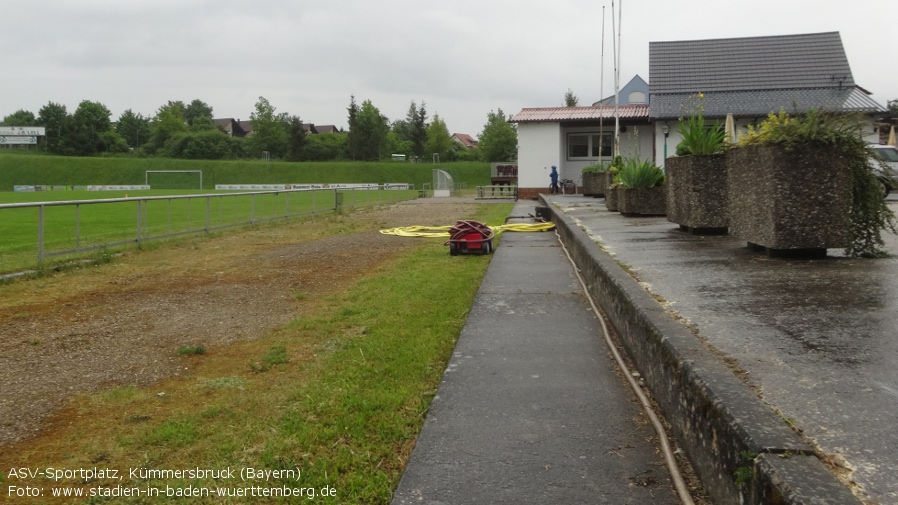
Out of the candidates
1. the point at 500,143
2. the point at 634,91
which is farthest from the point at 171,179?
the point at 634,91

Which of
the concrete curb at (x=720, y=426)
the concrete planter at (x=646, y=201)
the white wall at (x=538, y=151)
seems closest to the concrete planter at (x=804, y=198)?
the concrete curb at (x=720, y=426)

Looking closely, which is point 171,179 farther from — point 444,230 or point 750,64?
point 444,230

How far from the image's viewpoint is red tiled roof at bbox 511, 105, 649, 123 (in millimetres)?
37406

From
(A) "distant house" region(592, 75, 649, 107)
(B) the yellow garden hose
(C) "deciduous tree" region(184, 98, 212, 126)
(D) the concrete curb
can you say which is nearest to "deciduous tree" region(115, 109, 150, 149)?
(C) "deciduous tree" region(184, 98, 212, 126)

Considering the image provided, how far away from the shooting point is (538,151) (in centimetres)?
3922

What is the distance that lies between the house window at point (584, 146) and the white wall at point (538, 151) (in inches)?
61.4

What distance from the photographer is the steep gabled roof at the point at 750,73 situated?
111 feet

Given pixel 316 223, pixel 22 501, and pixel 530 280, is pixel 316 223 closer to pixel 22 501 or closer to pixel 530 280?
pixel 530 280

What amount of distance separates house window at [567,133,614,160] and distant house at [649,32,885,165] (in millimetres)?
4615

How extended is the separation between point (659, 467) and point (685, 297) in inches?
98.5

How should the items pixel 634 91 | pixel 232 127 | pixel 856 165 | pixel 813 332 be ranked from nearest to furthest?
pixel 813 332, pixel 856 165, pixel 634 91, pixel 232 127

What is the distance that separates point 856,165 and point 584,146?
34385mm

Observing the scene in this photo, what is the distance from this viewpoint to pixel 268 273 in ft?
36.7

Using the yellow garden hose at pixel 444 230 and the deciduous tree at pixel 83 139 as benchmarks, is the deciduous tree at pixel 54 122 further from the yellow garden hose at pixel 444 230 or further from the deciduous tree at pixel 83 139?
the yellow garden hose at pixel 444 230
